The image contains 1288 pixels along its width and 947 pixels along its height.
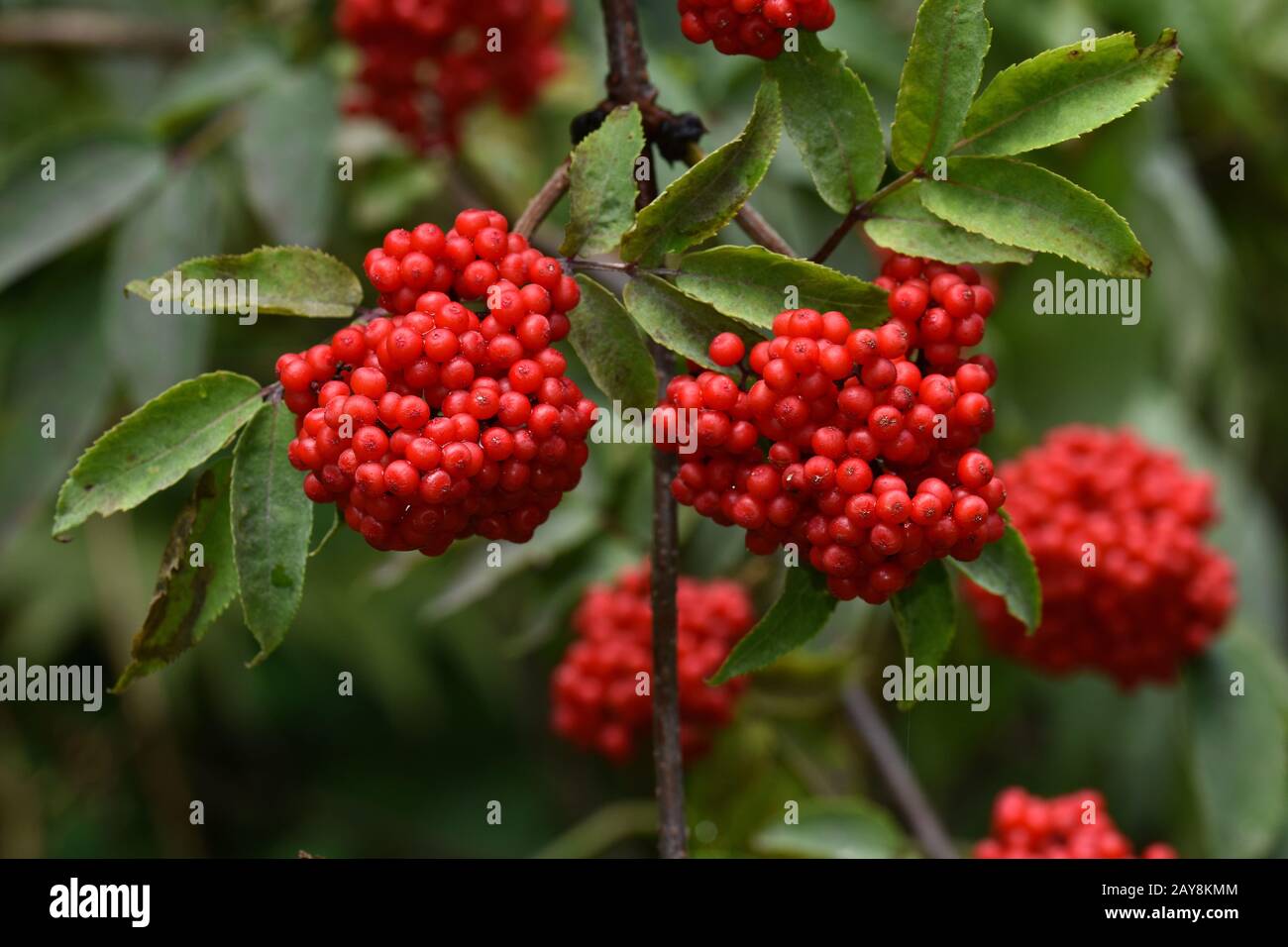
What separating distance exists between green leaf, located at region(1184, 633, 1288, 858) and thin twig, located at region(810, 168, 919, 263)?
63.0 inches

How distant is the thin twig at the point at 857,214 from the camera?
4.66 feet

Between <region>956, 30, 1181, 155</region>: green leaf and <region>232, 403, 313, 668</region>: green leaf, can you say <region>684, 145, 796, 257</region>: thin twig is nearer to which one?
<region>956, 30, 1181, 155</region>: green leaf

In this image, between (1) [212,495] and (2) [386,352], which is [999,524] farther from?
(1) [212,495]

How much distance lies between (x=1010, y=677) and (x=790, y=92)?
2151 millimetres

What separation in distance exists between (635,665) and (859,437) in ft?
4.03

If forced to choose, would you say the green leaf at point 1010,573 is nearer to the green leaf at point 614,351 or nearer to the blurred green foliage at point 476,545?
the green leaf at point 614,351

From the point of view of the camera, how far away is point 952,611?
1.48 m

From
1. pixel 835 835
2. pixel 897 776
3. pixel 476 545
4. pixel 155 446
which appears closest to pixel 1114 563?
pixel 897 776

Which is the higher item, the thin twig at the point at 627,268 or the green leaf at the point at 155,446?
the thin twig at the point at 627,268

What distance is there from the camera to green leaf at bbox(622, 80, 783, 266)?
1341 mm

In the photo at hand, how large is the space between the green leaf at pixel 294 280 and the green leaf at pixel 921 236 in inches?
22.2

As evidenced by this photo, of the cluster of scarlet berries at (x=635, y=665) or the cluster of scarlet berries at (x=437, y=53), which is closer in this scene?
the cluster of scarlet berries at (x=635, y=665)

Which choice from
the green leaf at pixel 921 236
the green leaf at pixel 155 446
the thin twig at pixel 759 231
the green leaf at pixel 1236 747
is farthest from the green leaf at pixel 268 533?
the green leaf at pixel 1236 747
